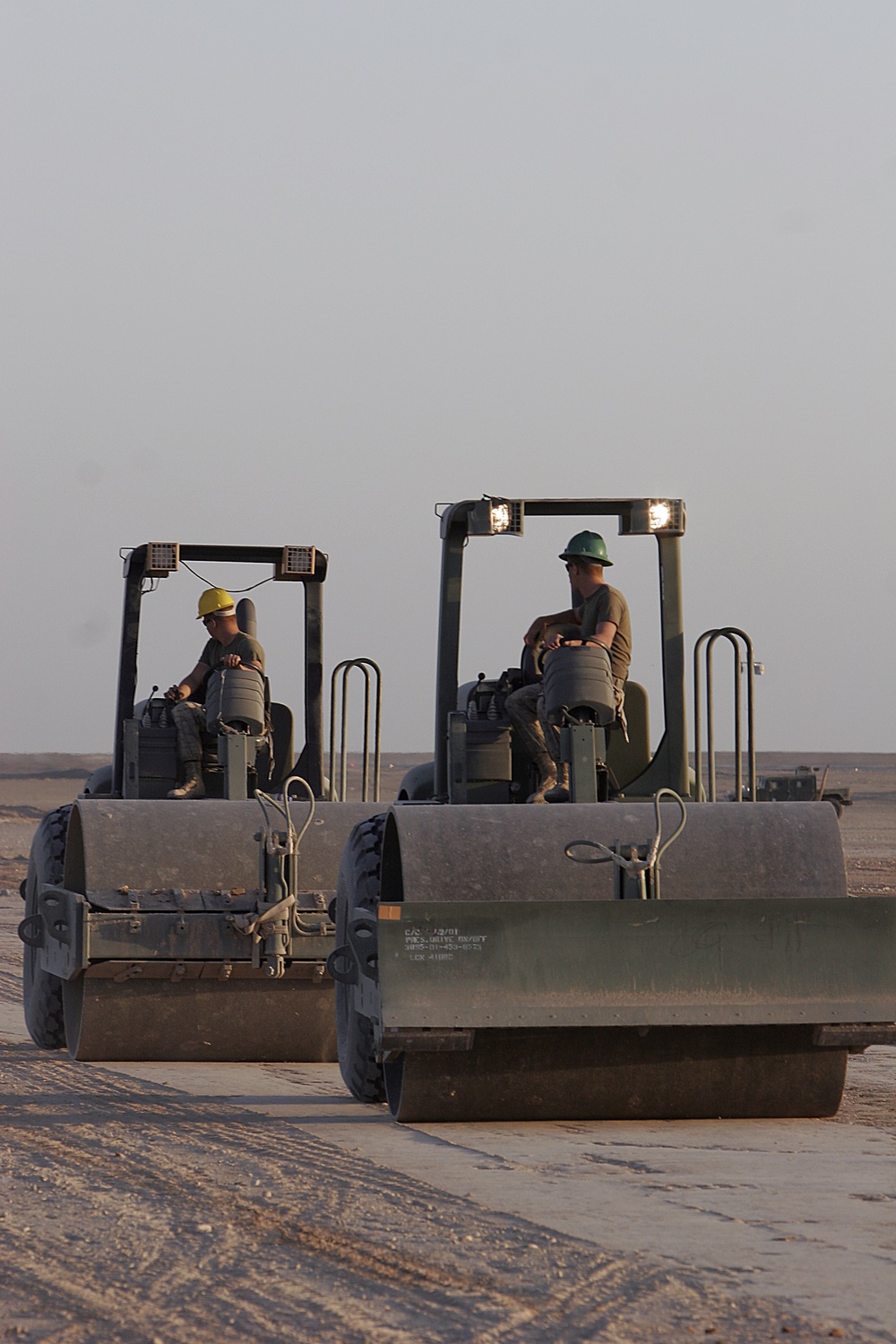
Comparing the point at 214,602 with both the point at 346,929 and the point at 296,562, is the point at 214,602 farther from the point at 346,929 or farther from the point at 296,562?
the point at 346,929

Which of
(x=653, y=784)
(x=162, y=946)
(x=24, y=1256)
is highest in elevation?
(x=653, y=784)

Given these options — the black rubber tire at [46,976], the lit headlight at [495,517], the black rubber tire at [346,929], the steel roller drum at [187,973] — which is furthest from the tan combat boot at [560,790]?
the black rubber tire at [46,976]

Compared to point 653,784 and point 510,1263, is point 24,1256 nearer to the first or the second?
point 510,1263

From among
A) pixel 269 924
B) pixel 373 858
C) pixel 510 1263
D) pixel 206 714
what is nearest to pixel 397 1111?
pixel 373 858

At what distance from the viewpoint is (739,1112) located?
321 inches

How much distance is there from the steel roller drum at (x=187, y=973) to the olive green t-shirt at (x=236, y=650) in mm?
1994

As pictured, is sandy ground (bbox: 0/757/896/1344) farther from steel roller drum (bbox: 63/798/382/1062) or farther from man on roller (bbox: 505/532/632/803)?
man on roller (bbox: 505/532/632/803)

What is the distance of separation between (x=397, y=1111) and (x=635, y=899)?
1365 millimetres

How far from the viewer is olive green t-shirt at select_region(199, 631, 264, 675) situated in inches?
480

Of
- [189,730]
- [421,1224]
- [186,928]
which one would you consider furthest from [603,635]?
[421,1224]

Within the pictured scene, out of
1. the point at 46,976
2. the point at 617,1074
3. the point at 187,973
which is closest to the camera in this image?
the point at 617,1074

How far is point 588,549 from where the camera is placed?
31.2ft

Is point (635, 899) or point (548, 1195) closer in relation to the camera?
point (548, 1195)

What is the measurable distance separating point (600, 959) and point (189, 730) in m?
4.85
